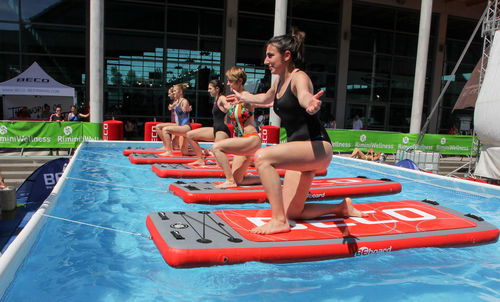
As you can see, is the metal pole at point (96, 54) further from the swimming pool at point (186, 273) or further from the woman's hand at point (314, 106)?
the woman's hand at point (314, 106)

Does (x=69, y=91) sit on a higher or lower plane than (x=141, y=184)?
higher

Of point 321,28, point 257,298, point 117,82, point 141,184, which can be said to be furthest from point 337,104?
point 257,298

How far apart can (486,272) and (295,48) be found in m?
2.38

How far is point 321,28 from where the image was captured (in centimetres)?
1988

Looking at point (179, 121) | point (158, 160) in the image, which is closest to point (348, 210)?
point (158, 160)

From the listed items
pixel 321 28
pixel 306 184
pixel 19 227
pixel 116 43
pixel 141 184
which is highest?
pixel 321 28

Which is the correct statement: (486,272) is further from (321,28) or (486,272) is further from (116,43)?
(321,28)

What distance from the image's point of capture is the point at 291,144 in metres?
3.08

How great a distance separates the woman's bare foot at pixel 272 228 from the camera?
305 centimetres

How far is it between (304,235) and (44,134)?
990 cm

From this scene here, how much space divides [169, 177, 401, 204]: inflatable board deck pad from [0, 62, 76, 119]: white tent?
11310mm

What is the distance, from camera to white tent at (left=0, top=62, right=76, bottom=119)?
13750 mm

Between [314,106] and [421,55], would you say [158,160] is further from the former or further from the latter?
[421,55]

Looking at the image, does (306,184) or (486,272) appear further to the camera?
(306,184)
